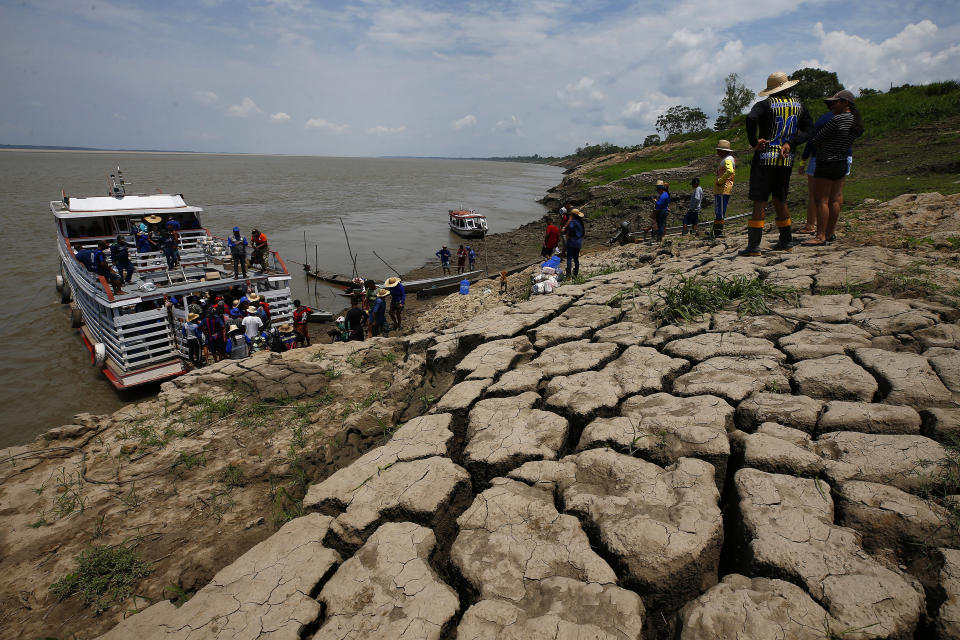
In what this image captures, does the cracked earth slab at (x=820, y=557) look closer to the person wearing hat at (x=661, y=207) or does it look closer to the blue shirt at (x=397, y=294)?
the person wearing hat at (x=661, y=207)

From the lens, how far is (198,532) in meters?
3.15

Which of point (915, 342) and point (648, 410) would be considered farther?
point (915, 342)

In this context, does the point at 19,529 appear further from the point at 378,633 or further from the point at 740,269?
the point at 740,269

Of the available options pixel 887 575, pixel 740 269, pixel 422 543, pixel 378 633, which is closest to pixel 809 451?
pixel 887 575

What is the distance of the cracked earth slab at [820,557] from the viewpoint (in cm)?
158

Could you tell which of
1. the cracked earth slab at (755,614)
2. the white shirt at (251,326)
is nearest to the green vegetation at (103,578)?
the cracked earth slab at (755,614)

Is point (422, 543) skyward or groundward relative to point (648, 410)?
groundward

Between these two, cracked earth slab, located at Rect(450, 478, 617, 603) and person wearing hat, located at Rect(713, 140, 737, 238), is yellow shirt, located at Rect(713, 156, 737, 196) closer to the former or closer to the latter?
person wearing hat, located at Rect(713, 140, 737, 238)

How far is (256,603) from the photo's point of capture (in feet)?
7.11

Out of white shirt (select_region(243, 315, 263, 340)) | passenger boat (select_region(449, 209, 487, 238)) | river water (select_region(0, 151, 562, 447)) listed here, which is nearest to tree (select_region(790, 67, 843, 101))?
river water (select_region(0, 151, 562, 447))

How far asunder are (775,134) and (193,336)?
9648 mm

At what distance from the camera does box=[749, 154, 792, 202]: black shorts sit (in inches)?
191

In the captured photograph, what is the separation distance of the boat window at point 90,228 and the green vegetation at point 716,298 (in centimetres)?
1360

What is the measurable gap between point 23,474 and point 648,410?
5.35 metres
